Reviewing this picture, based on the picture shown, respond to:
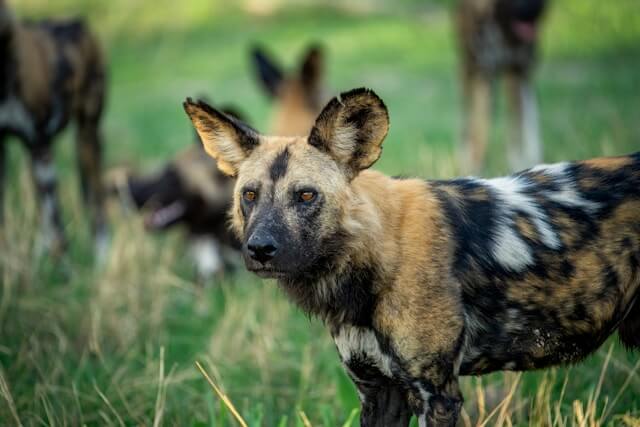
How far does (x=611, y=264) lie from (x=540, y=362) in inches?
14.1

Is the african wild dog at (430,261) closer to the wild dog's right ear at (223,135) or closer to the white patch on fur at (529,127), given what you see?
the wild dog's right ear at (223,135)

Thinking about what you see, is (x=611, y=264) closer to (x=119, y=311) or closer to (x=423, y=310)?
(x=423, y=310)

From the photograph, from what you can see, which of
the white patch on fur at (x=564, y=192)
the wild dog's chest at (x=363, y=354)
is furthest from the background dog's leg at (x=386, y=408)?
the white patch on fur at (x=564, y=192)

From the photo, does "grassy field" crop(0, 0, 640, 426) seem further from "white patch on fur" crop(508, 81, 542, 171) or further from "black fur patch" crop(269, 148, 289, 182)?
"black fur patch" crop(269, 148, 289, 182)

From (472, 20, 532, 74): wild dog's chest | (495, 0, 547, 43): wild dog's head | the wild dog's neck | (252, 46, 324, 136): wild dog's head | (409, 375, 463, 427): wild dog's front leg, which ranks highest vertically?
(495, 0, 547, 43): wild dog's head

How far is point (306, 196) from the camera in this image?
102 inches

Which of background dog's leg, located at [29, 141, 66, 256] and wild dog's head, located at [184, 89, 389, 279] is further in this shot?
background dog's leg, located at [29, 141, 66, 256]

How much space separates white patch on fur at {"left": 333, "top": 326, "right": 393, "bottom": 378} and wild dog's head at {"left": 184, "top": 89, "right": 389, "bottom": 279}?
21 cm

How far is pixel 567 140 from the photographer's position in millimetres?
5715

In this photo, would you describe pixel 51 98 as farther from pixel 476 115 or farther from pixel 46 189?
pixel 476 115

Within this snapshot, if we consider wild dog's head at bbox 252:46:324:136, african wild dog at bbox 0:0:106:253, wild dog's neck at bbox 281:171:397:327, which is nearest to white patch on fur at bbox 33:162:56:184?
african wild dog at bbox 0:0:106:253

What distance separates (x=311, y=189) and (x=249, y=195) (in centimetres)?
21

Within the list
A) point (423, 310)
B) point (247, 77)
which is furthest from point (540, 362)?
point (247, 77)

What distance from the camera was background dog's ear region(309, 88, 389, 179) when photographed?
2.60 meters
